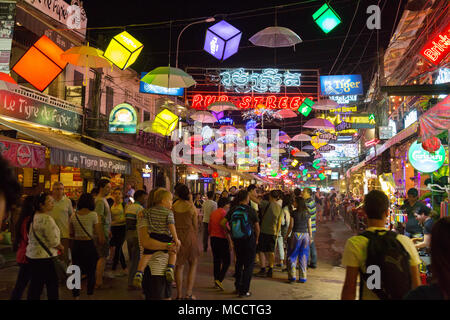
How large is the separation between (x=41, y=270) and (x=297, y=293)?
15.6 feet

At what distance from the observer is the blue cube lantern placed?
10367mm

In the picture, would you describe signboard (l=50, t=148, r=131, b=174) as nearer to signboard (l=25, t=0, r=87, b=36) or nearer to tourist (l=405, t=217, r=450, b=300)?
signboard (l=25, t=0, r=87, b=36)

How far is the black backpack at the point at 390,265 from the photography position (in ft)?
9.73

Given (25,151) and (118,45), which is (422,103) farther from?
(25,151)

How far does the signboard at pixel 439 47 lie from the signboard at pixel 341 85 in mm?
7252

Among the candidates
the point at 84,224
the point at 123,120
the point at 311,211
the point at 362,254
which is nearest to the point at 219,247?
the point at 84,224

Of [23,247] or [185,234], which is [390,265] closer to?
[185,234]

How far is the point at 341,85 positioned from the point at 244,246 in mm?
12583

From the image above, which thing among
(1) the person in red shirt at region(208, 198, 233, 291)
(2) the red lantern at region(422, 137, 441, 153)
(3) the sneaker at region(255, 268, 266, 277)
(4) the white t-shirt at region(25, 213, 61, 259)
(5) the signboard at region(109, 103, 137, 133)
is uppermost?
(5) the signboard at region(109, 103, 137, 133)

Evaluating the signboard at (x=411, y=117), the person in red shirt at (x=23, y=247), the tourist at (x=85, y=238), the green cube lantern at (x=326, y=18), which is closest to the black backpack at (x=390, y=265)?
the person in red shirt at (x=23, y=247)

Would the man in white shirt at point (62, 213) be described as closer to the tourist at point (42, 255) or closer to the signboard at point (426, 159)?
the tourist at point (42, 255)

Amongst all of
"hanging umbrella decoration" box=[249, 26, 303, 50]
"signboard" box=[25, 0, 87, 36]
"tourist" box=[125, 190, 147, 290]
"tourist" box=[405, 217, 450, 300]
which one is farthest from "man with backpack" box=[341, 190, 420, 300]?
"signboard" box=[25, 0, 87, 36]

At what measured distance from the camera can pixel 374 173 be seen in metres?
24.8

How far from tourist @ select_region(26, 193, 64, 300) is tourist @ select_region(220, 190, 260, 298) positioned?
130 inches
